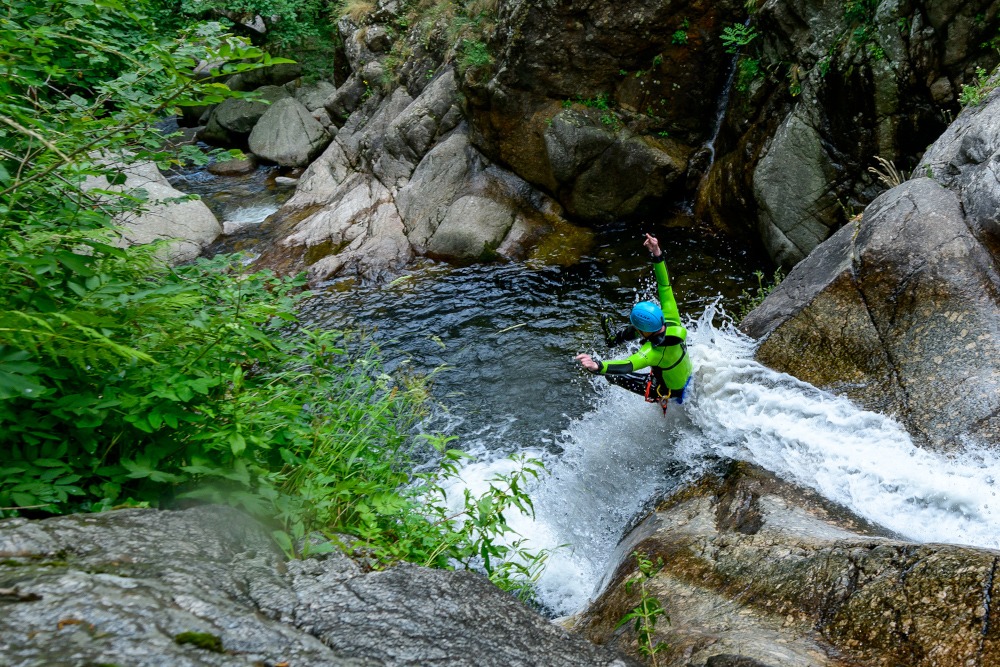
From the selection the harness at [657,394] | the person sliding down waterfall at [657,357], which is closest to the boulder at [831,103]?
the person sliding down waterfall at [657,357]

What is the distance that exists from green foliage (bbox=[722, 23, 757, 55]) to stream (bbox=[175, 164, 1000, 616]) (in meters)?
3.24

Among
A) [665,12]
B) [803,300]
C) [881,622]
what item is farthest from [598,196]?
A: [881,622]

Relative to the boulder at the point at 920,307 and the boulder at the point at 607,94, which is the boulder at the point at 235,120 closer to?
the boulder at the point at 607,94

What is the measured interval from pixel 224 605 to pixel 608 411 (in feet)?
19.6

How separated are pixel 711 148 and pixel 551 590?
9.75m

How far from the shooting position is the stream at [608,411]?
Answer: 477 centimetres

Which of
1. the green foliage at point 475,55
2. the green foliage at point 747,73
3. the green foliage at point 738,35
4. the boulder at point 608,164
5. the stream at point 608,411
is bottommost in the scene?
the stream at point 608,411

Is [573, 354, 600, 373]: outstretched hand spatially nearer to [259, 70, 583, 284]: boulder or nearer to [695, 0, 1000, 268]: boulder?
[695, 0, 1000, 268]: boulder

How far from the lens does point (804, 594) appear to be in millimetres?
3418

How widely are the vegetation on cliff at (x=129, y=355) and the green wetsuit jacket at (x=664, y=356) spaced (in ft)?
9.18

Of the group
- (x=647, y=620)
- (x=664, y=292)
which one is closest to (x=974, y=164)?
(x=664, y=292)

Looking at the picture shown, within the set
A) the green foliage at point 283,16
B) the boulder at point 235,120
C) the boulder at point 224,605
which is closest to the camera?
the boulder at point 224,605

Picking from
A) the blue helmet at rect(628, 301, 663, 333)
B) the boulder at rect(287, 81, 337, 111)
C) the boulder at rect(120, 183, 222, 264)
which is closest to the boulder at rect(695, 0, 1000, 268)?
the blue helmet at rect(628, 301, 663, 333)

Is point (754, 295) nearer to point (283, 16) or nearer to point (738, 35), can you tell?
point (738, 35)
